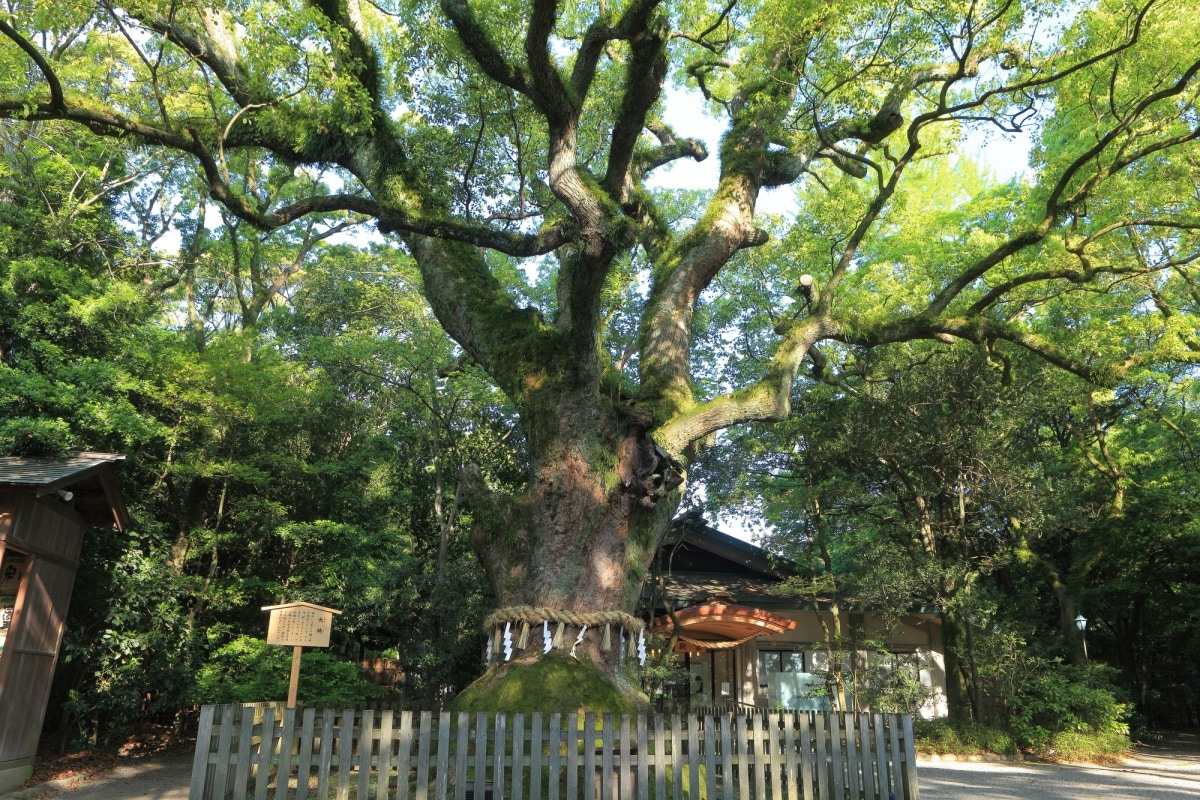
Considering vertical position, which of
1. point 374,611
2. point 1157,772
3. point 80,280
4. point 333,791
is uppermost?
point 80,280

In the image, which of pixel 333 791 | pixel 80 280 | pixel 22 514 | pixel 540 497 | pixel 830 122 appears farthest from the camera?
pixel 80 280

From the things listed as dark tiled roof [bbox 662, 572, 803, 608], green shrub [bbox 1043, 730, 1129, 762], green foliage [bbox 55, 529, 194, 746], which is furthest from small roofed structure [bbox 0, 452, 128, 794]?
green shrub [bbox 1043, 730, 1129, 762]

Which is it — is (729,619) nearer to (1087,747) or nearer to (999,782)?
(999,782)

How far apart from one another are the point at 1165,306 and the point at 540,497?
11.5m

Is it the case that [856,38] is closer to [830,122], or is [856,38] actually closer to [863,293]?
[830,122]

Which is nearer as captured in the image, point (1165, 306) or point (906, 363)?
point (1165, 306)

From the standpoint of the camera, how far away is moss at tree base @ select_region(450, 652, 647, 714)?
5.77 meters

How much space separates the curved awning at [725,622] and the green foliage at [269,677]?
5491 millimetres

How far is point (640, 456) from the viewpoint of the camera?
7.16 m

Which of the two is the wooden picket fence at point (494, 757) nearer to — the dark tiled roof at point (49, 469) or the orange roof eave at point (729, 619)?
the dark tiled roof at point (49, 469)

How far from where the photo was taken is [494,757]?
5.07 m

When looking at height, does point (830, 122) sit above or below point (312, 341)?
above

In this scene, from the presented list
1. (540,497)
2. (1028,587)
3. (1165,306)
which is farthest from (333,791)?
(1028,587)

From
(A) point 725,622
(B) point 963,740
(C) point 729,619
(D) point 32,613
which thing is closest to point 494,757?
(D) point 32,613
